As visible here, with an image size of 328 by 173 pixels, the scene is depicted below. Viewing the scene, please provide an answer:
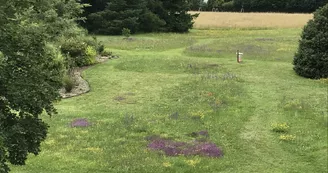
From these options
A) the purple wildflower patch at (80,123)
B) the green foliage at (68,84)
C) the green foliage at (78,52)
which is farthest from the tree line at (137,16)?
the purple wildflower patch at (80,123)

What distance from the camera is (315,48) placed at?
23062 mm

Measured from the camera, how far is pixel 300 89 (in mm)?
20375

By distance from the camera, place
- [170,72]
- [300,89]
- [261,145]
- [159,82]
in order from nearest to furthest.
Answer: [261,145], [300,89], [159,82], [170,72]

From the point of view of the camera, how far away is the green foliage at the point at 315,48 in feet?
74.1

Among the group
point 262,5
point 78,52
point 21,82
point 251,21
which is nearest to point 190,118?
point 21,82

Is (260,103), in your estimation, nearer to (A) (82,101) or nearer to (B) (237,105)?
(B) (237,105)

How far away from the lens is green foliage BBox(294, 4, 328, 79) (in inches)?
890

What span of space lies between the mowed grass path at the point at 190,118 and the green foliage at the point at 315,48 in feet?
2.65

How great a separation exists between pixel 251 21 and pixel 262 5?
→ 28.5m

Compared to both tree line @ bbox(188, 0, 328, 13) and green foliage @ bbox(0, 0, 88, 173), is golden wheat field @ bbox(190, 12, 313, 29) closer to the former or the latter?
tree line @ bbox(188, 0, 328, 13)

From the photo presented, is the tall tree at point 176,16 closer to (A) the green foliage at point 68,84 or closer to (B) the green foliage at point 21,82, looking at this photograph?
(A) the green foliage at point 68,84

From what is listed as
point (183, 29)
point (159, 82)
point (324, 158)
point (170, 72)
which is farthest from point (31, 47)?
point (183, 29)

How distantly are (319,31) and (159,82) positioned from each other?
30.2 feet

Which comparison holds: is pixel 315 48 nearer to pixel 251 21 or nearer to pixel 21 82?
pixel 21 82
